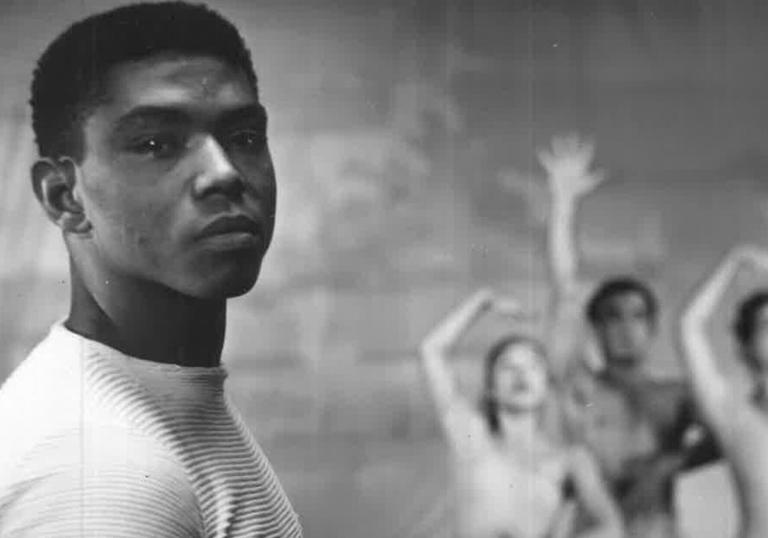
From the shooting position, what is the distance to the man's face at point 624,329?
11.3 ft

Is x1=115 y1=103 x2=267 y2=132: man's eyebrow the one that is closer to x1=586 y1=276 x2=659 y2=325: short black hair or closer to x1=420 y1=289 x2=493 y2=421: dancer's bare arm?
x1=420 y1=289 x2=493 y2=421: dancer's bare arm

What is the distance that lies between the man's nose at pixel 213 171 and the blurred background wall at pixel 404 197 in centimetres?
16

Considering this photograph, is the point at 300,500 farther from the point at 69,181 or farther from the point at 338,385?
the point at 69,181

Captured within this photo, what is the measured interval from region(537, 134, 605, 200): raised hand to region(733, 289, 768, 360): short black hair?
54 cm

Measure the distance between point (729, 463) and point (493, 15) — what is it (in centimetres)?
141

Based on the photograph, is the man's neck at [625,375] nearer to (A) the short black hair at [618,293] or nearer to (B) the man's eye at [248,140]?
(A) the short black hair at [618,293]

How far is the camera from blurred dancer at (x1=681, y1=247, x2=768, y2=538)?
346 centimetres

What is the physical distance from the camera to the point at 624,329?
3.46 metres

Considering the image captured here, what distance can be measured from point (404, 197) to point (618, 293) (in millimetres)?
650

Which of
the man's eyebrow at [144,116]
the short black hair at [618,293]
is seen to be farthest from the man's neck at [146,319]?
the short black hair at [618,293]

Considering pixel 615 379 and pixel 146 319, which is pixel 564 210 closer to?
pixel 615 379

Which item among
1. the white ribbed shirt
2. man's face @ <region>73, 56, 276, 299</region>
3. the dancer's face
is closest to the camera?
the white ribbed shirt

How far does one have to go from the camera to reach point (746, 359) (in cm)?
347

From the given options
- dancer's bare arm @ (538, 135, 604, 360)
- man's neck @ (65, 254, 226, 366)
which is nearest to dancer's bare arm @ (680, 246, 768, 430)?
dancer's bare arm @ (538, 135, 604, 360)
